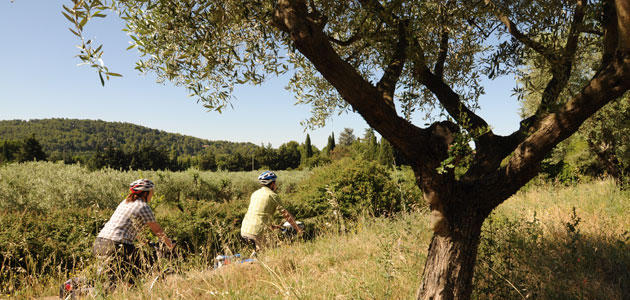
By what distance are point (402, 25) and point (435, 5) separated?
0.63 m

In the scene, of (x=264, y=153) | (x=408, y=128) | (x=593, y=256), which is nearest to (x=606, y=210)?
(x=593, y=256)

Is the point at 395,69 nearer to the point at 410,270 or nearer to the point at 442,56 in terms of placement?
the point at 442,56

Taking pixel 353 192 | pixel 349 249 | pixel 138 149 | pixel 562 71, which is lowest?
pixel 349 249

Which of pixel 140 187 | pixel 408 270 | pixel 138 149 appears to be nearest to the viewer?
pixel 408 270

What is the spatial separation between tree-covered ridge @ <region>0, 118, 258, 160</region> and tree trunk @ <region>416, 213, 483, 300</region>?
79.0m

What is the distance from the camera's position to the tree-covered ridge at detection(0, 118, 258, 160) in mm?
102188

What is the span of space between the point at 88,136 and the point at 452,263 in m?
141

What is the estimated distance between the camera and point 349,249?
515 centimetres

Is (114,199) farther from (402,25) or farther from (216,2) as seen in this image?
(402,25)

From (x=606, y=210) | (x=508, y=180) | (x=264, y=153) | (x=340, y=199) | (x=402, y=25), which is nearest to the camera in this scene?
(x=508, y=180)

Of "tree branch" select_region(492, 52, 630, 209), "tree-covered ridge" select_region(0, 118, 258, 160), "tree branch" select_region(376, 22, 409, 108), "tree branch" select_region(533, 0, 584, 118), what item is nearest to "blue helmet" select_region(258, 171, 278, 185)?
"tree branch" select_region(376, 22, 409, 108)

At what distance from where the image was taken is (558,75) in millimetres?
3016

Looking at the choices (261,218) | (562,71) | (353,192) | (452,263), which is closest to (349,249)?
(261,218)

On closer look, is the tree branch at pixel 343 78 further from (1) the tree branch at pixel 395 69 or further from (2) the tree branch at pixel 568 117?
(2) the tree branch at pixel 568 117
